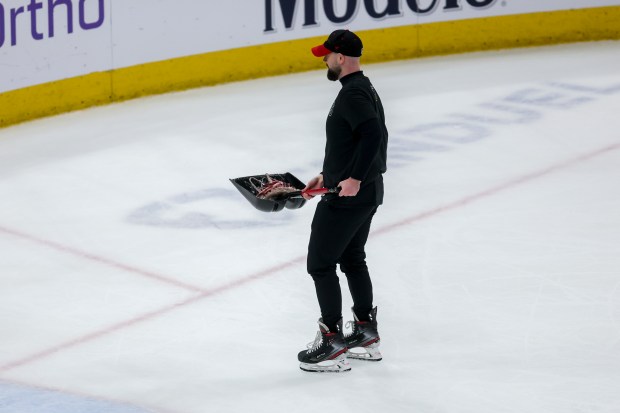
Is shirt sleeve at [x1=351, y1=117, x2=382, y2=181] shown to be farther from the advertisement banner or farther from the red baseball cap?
the advertisement banner

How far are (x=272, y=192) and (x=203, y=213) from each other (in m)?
2.29

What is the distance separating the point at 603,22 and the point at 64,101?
4.84 meters

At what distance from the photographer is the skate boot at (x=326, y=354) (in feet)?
15.9

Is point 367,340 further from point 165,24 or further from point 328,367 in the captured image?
point 165,24

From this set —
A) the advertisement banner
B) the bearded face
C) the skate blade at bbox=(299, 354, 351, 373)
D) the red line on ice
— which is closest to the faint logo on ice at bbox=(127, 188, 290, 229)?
the red line on ice

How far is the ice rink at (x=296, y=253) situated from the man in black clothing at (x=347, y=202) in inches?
4.7

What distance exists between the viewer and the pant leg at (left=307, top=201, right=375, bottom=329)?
466 cm

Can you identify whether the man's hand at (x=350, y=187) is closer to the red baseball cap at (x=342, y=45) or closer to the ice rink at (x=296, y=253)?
the red baseball cap at (x=342, y=45)

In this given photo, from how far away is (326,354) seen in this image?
486 cm

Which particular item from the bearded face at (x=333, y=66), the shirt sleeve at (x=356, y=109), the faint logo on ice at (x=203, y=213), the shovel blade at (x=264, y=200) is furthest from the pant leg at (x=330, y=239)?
the faint logo on ice at (x=203, y=213)

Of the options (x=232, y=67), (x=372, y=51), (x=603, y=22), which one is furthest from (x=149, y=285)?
(x=603, y=22)

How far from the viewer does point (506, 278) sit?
584 cm

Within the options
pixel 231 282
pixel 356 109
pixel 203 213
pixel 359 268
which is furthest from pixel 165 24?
pixel 356 109

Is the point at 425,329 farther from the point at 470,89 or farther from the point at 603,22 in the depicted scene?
the point at 603,22
